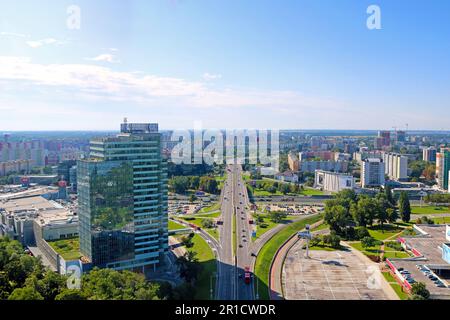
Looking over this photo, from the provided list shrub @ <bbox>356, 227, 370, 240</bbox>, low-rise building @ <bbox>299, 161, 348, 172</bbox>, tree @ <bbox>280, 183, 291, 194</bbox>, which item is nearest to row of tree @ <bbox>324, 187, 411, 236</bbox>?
shrub @ <bbox>356, 227, 370, 240</bbox>

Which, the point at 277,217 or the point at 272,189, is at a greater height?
A: the point at 272,189

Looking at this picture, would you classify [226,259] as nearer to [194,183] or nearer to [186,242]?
[186,242]

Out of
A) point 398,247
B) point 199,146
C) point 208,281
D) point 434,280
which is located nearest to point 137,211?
point 208,281

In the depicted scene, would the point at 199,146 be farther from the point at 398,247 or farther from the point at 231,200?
the point at 398,247

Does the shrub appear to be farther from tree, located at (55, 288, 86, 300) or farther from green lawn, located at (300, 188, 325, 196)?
tree, located at (55, 288, 86, 300)

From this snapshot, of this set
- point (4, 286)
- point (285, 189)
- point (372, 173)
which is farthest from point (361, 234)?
point (372, 173)

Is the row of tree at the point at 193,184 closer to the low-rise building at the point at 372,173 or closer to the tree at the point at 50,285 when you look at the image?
the low-rise building at the point at 372,173
